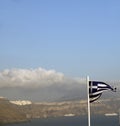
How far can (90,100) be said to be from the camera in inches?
951

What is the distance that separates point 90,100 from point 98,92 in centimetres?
66

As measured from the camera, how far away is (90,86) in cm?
2392

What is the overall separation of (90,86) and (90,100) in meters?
0.83

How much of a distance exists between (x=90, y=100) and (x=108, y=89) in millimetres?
1304

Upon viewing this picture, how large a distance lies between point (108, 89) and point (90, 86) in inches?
51.4

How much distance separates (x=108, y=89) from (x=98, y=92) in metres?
0.69

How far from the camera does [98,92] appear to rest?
24312 millimetres
